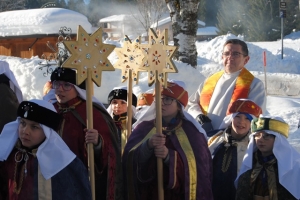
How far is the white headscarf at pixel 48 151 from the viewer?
3.48 meters

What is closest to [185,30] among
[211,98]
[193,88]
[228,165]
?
[193,88]

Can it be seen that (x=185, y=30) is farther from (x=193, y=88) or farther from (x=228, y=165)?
(x=228, y=165)

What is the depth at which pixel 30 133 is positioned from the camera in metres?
3.50

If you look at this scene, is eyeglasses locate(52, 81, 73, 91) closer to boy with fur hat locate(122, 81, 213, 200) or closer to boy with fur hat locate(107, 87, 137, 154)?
boy with fur hat locate(122, 81, 213, 200)

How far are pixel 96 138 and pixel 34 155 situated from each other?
548mm

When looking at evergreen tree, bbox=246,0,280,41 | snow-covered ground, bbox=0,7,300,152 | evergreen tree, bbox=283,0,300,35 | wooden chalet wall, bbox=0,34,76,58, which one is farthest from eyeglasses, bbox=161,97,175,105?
evergreen tree, bbox=283,0,300,35

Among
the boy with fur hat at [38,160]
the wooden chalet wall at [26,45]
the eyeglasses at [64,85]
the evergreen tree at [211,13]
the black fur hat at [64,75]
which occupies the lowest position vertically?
the boy with fur hat at [38,160]

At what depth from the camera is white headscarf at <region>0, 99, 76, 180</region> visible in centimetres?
348

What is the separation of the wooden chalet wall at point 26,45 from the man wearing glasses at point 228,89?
13.4 metres

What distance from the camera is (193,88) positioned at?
1209 centimetres

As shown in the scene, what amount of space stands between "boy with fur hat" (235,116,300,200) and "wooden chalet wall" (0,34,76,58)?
1473 centimetres

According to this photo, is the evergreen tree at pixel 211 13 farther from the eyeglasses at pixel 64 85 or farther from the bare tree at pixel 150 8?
the eyeglasses at pixel 64 85

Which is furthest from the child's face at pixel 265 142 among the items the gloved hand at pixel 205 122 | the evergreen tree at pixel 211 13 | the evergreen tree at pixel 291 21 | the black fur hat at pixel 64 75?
the evergreen tree at pixel 211 13

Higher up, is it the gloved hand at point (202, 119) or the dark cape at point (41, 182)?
the gloved hand at point (202, 119)
